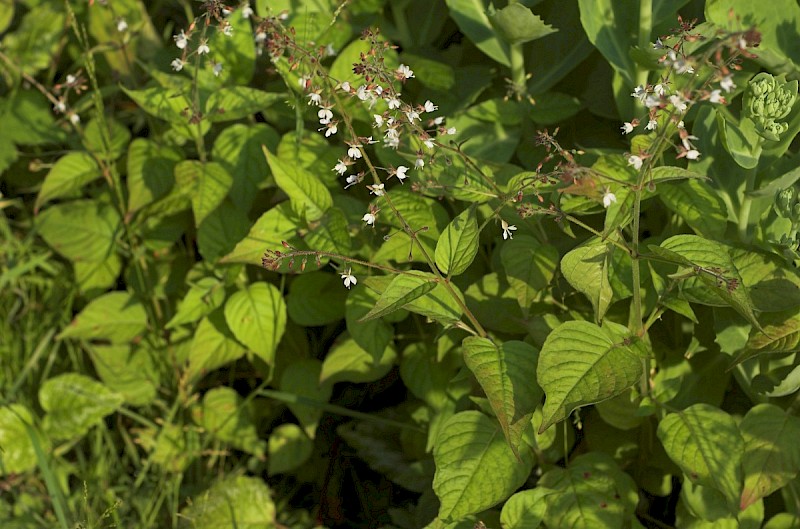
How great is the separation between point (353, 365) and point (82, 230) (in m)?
1.04

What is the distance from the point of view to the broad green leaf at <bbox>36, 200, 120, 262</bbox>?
280cm

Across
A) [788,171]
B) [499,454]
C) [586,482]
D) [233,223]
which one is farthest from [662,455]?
[233,223]

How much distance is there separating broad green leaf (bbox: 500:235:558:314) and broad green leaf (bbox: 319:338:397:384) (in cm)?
51

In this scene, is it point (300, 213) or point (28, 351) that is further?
point (28, 351)

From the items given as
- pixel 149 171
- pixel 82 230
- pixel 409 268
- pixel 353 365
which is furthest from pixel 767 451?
pixel 82 230

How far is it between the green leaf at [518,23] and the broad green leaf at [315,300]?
869mm

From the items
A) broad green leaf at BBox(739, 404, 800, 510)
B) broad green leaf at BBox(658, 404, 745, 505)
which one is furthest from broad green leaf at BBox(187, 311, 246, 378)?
broad green leaf at BBox(739, 404, 800, 510)

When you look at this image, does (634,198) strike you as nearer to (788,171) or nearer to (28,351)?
(788,171)

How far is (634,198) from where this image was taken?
1.75m

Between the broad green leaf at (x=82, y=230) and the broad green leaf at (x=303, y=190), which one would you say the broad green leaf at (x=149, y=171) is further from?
the broad green leaf at (x=303, y=190)

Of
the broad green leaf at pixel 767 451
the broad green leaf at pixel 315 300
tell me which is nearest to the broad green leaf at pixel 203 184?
the broad green leaf at pixel 315 300

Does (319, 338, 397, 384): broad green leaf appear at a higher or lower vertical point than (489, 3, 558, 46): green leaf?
lower

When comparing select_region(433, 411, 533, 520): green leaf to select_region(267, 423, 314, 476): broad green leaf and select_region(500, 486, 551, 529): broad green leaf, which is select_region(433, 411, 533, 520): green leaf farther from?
select_region(267, 423, 314, 476): broad green leaf

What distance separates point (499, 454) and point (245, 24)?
148 cm
